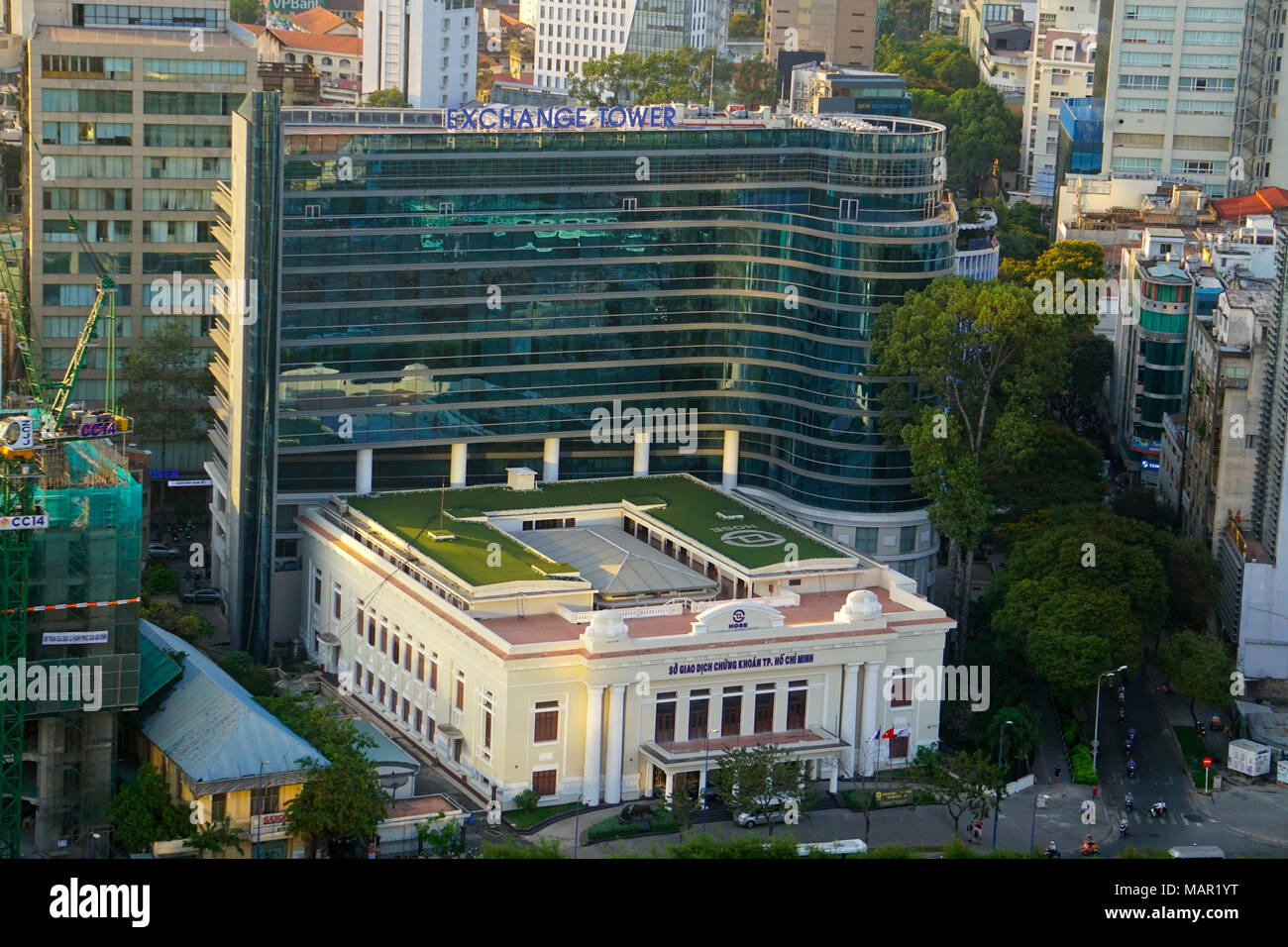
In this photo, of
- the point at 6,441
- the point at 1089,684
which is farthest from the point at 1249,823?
the point at 6,441

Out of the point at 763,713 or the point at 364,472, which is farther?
the point at 364,472

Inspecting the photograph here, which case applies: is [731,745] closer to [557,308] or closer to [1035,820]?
[1035,820]

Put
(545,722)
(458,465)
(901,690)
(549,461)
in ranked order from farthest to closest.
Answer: (549,461)
(458,465)
(901,690)
(545,722)

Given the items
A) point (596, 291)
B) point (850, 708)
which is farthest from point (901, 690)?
point (596, 291)

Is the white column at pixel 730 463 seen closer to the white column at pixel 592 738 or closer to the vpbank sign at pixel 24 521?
the white column at pixel 592 738

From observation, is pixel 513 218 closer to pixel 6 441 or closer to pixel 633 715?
pixel 633 715

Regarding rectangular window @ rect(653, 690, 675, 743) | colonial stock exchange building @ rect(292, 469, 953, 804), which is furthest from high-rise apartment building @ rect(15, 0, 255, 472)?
rectangular window @ rect(653, 690, 675, 743)
